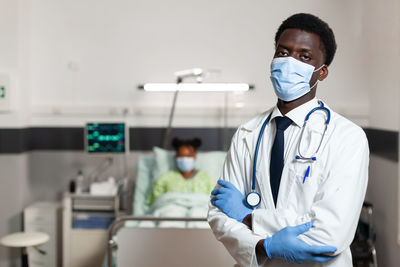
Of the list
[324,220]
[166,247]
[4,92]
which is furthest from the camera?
[4,92]

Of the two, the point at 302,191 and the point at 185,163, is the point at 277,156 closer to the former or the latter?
the point at 302,191

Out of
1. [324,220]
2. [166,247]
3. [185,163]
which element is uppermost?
[324,220]

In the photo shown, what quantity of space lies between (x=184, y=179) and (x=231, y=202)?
2.75 meters

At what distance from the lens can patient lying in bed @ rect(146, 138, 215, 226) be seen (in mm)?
4266

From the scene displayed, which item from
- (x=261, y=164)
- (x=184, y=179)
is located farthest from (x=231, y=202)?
(x=184, y=179)

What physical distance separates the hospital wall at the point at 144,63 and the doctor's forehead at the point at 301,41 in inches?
122

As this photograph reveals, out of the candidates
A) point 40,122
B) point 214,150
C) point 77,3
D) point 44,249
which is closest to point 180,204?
point 214,150

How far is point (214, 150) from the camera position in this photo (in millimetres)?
5078

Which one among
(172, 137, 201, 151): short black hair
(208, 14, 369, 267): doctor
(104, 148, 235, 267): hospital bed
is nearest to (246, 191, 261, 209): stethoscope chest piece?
(208, 14, 369, 267): doctor

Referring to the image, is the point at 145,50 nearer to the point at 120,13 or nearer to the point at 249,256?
the point at 120,13

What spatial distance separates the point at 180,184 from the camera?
451 cm

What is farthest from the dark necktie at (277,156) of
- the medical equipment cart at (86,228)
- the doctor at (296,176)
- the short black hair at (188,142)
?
the medical equipment cart at (86,228)

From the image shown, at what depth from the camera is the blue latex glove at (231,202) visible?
1831 mm

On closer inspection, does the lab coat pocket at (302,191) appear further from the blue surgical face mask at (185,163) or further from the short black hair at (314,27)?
the blue surgical face mask at (185,163)
